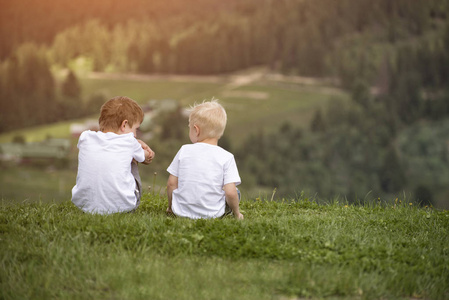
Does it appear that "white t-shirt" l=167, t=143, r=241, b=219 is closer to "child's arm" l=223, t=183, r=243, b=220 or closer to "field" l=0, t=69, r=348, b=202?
"child's arm" l=223, t=183, r=243, b=220

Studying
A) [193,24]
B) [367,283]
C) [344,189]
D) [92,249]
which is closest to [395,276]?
[367,283]

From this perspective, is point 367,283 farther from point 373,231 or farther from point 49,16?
point 49,16

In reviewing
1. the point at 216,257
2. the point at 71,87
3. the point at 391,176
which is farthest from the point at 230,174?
the point at 71,87

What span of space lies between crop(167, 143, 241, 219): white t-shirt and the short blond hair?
13 cm

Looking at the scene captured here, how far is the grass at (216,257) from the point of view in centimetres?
336

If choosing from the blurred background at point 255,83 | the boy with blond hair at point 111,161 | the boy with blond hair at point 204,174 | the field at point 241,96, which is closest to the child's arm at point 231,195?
the boy with blond hair at point 204,174

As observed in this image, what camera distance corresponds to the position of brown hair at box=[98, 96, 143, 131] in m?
4.88

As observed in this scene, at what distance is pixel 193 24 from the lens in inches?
3445

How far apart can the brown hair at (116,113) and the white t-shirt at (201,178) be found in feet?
1.91

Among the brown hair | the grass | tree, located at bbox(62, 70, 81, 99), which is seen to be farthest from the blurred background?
the grass

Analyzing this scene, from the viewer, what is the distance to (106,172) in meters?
4.67

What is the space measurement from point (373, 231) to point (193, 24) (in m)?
85.6

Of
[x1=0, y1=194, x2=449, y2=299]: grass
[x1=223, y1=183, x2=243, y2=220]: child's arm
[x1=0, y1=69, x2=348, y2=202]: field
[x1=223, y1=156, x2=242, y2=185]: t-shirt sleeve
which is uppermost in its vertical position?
[x1=223, y1=156, x2=242, y2=185]: t-shirt sleeve

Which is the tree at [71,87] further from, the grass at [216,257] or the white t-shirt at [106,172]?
the grass at [216,257]
